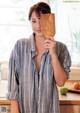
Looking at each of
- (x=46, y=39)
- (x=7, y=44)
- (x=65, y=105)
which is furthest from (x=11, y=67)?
(x=7, y=44)

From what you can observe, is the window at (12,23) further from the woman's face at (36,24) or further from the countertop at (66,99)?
the woman's face at (36,24)

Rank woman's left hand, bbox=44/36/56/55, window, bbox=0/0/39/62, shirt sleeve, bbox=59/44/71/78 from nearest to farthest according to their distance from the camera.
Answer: woman's left hand, bbox=44/36/56/55 → shirt sleeve, bbox=59/44/71/78 → window, bbox=0/0/39/62

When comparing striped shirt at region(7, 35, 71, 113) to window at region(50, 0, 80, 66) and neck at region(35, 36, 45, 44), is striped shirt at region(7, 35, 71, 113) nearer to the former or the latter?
neck at region(35, 36, 45, 44)

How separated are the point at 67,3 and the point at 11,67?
1.39m

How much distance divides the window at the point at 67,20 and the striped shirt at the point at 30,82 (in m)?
1.22

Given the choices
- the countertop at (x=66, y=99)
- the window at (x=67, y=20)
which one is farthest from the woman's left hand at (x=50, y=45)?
the window at (x=67, y=20)

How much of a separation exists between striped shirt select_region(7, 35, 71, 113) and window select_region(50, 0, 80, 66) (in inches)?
47.9

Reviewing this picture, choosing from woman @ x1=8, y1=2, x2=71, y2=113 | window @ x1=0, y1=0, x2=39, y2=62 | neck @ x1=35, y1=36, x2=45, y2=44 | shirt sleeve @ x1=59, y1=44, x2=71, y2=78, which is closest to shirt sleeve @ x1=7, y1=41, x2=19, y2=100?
woman @ x1=8, y1=2, x2=71, y2=113

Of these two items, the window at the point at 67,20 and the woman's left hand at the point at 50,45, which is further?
the window at the point at 67,20

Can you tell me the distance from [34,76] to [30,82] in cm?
4

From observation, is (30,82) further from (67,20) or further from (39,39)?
(67,20)

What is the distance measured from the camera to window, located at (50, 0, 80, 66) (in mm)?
2576

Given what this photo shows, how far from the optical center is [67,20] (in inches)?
102

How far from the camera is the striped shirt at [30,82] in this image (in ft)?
4.49
